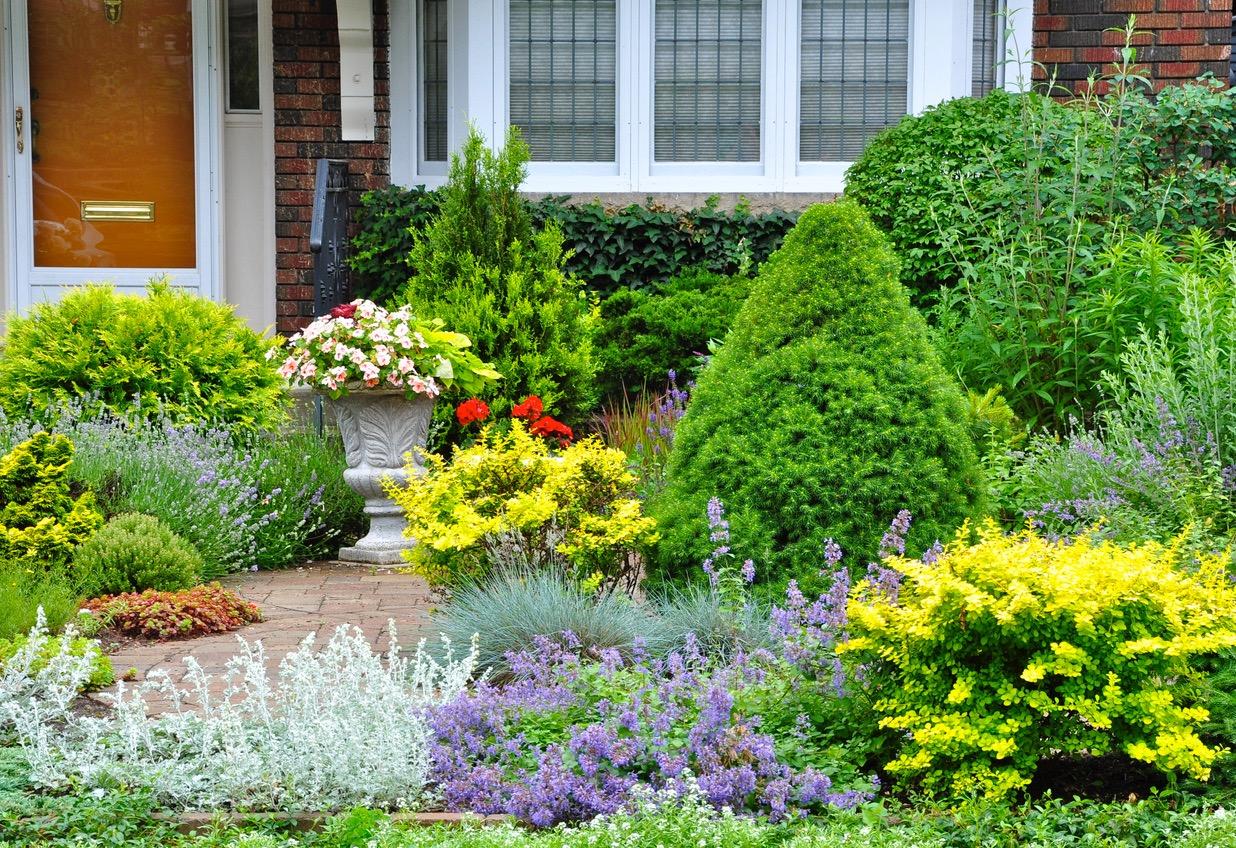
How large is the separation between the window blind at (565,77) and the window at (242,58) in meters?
1.97

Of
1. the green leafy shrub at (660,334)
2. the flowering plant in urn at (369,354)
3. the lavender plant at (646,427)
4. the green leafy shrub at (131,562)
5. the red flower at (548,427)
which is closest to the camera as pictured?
the green leafy shrub at (131,562)

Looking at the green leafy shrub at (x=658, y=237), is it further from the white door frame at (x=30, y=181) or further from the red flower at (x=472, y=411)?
the white door frame at (x=30, y=181)

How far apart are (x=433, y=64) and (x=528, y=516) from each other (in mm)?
6023

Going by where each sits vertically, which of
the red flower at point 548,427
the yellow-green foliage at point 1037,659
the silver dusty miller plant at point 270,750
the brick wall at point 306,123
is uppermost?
the brick wall at point 306,123

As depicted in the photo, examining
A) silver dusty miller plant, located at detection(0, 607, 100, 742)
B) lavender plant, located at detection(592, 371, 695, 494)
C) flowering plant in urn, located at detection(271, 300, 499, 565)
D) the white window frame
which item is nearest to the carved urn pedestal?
flowering plant in urn, located at detection(271, 300, 499, 565)

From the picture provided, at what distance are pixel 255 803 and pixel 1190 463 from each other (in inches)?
155

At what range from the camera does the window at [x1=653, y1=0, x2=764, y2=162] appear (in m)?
9.94

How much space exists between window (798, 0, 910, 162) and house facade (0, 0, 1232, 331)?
16mm

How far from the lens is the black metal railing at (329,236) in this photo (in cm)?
882

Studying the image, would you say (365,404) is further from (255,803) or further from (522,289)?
(255,803)

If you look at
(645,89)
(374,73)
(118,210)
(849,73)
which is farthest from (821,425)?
(118,210)

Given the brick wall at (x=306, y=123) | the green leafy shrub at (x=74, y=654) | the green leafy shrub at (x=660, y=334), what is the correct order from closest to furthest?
the green leafy shrub at (x=74, y=654) → the green leafy shrub at (x=660, y=334) → the brick wall at (x=306, y=123)

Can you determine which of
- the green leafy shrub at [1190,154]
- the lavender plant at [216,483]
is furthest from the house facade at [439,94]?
the lavender plant at [216,483]

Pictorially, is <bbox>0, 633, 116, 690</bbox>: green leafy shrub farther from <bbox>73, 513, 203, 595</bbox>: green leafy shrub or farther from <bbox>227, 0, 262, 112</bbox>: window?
<bbox>227, 0, 262, 112</bbox>: window
